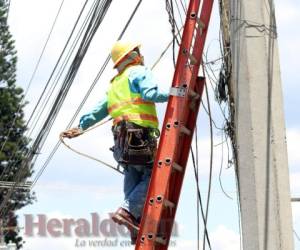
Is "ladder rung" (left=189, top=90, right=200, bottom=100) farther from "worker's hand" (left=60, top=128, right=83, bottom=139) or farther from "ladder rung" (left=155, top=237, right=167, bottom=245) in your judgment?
"worker's hand" (left=60, top=128, right=83, bottom=139)

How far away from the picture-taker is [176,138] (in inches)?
286

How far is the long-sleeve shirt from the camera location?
7328mm

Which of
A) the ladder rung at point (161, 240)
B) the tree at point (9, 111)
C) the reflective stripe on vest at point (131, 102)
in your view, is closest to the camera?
the ladder rung at point (161, 240)

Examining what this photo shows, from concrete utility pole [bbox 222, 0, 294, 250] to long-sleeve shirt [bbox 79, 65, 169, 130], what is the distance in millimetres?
794

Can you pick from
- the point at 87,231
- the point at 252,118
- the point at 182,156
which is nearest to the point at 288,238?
the point at 252,118

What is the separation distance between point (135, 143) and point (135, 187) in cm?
35

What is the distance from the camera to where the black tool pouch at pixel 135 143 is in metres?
7.61

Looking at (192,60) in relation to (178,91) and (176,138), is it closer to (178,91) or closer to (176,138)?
(178,91)

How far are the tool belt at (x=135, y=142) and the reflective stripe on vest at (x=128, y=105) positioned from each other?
1.9 inches

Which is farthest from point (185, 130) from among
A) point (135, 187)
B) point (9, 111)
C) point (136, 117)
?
point (9, 111)

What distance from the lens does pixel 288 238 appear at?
6.36m

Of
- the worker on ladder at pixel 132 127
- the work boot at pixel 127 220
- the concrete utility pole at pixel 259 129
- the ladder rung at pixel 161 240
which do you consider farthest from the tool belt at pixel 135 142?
the concrete utility pole at pixel 259 129

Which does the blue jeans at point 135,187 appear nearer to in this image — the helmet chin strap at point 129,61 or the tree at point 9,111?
the helmet chin strap at point 129,61

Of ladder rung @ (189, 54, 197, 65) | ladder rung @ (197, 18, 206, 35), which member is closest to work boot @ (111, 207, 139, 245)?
ladder rung @ (189, 54, 197, 65)
